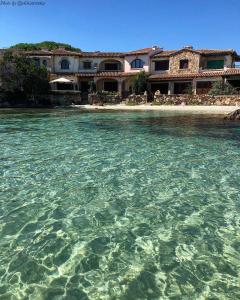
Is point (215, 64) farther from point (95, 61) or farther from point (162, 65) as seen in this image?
point (95, 61)

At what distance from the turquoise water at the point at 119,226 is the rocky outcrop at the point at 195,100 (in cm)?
2799

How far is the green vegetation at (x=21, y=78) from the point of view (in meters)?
43.7

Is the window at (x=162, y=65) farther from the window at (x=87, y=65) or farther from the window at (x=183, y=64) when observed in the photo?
the window at (x=87, y=65)

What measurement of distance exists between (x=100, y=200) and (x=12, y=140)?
10.6 metres

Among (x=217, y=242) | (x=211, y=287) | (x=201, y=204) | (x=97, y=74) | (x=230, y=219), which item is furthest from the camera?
(x=97, y=74)

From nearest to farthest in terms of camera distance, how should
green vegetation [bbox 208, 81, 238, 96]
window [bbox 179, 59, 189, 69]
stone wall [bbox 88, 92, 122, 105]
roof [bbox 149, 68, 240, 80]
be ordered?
green vegetation [bbox 208, 81, 238, 96] → roof [bbox 149, 68, 240, 80] → stone wall [bbox 88, 92, 122, 105] → window [bbox 179, 59, 189, 69]

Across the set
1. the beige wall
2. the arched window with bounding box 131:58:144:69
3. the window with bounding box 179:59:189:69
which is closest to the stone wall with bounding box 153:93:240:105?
the window with bounding box 179:59:189:69

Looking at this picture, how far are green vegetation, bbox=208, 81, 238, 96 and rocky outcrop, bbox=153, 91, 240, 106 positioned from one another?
961mm

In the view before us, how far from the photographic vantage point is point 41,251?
5.50 metres

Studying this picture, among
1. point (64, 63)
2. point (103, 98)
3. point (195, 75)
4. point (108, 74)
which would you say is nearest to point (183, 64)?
point (195, 75)

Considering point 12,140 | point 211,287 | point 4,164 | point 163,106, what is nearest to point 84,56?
point 163,106

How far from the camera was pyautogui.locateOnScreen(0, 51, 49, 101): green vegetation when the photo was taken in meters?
43.7

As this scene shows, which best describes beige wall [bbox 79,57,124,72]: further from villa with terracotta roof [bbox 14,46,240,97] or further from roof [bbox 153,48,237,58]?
roof [bbox 153,48,237,58]

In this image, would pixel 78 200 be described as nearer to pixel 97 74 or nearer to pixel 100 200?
pixel 100 200
